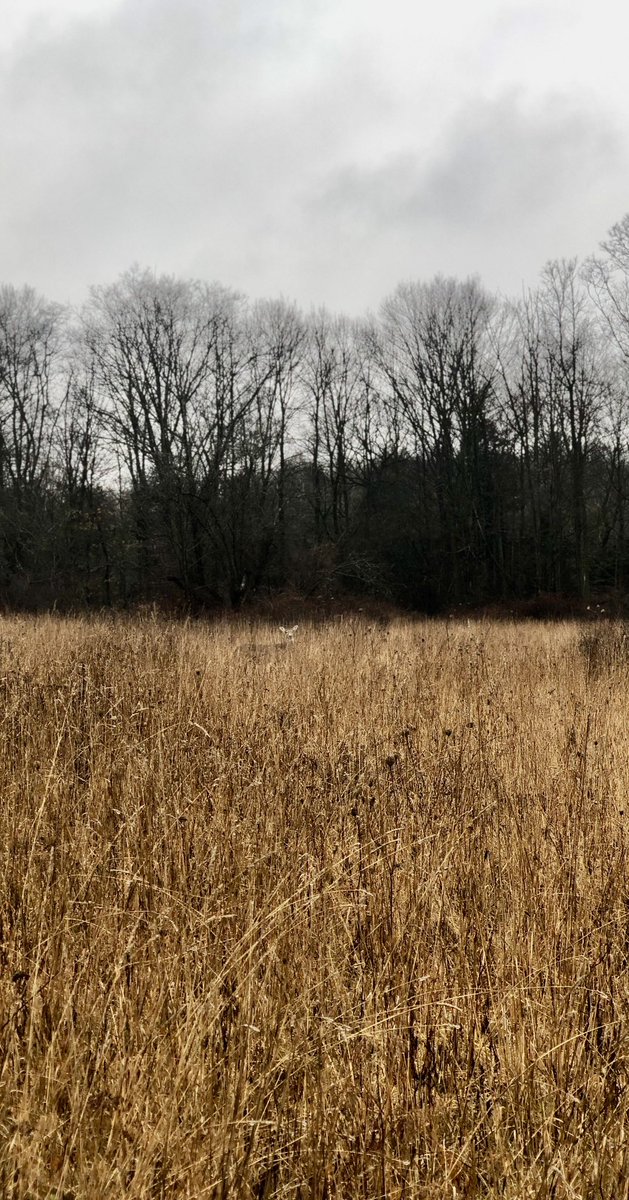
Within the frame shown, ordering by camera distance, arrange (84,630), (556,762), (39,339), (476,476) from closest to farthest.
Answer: (556,762), (84,630), (476,476), (39,339)

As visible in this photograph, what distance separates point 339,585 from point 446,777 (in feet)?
68.4

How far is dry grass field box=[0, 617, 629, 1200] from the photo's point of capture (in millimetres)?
1547

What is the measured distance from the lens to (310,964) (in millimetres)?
2283

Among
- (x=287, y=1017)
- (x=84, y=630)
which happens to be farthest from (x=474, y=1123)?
(x=84, y=630)

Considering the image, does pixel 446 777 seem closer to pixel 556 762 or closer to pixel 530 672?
pixel 556 762

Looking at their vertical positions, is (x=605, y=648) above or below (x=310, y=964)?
above

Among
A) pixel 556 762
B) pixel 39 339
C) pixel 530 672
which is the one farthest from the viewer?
pixel 39 339

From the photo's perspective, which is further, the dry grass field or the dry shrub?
the dry shrub

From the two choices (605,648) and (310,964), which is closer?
(310,964)

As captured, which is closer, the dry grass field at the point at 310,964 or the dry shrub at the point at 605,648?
the dry grass field at the point at 310,964

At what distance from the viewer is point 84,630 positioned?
10.9 meters

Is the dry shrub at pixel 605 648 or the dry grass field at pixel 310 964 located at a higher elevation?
the dry shrub at pixel 605 648

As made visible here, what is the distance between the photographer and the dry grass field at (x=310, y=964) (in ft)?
5.08

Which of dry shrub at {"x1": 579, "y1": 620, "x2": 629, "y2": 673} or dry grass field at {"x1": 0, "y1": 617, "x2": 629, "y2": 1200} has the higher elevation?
dry shrub at {"x1": 579, "y1": 620, "x2": 629, "y2": 673}
